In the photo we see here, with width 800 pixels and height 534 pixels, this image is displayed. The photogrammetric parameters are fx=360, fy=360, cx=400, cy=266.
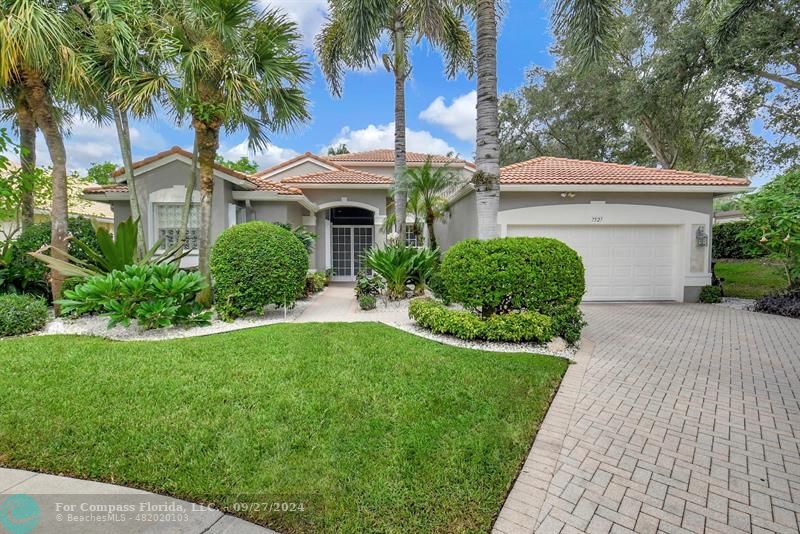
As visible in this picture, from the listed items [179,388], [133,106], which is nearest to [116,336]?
[179,388]

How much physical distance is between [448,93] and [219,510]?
62.6 feet

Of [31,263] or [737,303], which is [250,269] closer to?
[31,263]

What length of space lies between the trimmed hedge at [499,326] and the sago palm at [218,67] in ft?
21.0

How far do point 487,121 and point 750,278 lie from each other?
612 inches

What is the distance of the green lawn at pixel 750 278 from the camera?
13.4 m

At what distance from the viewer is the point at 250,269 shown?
838 centimetres

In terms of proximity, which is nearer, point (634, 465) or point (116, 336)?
point (634, 465)

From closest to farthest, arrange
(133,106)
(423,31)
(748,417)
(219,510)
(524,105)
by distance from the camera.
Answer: (219,510) < (748,417) < (133,106) < (423,31) < (524,105)

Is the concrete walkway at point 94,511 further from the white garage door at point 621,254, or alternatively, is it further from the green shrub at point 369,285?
the white garage door at point 621,254

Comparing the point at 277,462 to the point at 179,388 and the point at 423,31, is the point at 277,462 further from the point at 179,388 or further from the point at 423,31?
the point at 423,31

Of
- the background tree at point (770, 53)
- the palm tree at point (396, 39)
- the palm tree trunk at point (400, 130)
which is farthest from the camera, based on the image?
the palm tree trunk at point (400, 130)

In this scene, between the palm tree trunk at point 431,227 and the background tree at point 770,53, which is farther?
the palm tree trunk at point 431,227

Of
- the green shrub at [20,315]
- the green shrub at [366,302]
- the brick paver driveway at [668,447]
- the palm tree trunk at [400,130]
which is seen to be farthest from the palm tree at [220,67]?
the brick paver driveway at [668,447]

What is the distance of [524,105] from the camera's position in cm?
2619
